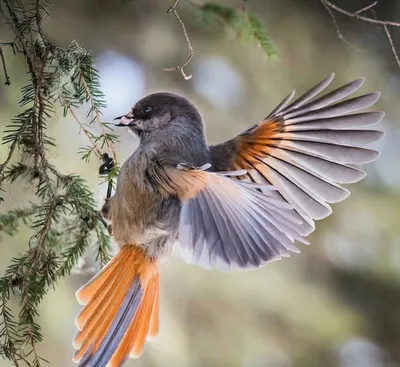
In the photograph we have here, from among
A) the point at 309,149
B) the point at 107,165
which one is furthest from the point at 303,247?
the point at 107,165

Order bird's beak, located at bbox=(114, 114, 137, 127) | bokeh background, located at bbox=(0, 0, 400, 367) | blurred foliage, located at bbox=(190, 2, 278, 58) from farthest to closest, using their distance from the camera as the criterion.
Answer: bokeh background, located at bbox=(0, 0, 400, 367) < blurred foliage, located at bbox=(190, 2, 278, 58) < bird's beak, located at bbox=(114, 114, 137, 127)

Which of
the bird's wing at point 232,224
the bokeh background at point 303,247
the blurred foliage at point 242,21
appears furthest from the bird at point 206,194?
the bokeh background at point 303,247

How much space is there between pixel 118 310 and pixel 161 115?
0.46 metres

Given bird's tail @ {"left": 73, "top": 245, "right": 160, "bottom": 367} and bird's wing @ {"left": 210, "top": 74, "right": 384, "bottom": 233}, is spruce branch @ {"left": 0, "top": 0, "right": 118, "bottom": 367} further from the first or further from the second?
bird's wing @ {"left": 210, "top": 74, "right": 384, "bottom": 233}

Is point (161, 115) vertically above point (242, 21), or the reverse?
point (242, 21)

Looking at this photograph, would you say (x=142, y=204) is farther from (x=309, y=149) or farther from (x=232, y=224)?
(x=309, y=149)

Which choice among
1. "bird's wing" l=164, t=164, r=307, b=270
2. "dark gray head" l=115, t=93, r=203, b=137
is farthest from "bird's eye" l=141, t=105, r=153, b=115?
"bird's wing" l=164, t=164, r=307, b=270

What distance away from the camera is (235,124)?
2.65 meters

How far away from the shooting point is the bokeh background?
2.56m

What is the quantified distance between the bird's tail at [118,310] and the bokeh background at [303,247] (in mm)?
983

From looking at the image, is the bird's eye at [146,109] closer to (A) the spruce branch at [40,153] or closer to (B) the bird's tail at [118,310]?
(A) the spruce branch at [40,153]

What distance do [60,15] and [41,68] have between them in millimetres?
1078

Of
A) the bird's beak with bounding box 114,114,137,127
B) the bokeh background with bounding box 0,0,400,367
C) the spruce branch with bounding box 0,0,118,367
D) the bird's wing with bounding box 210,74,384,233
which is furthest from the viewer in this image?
the bokeh background with bounding box 0,0,400,367

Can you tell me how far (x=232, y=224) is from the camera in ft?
4.09
